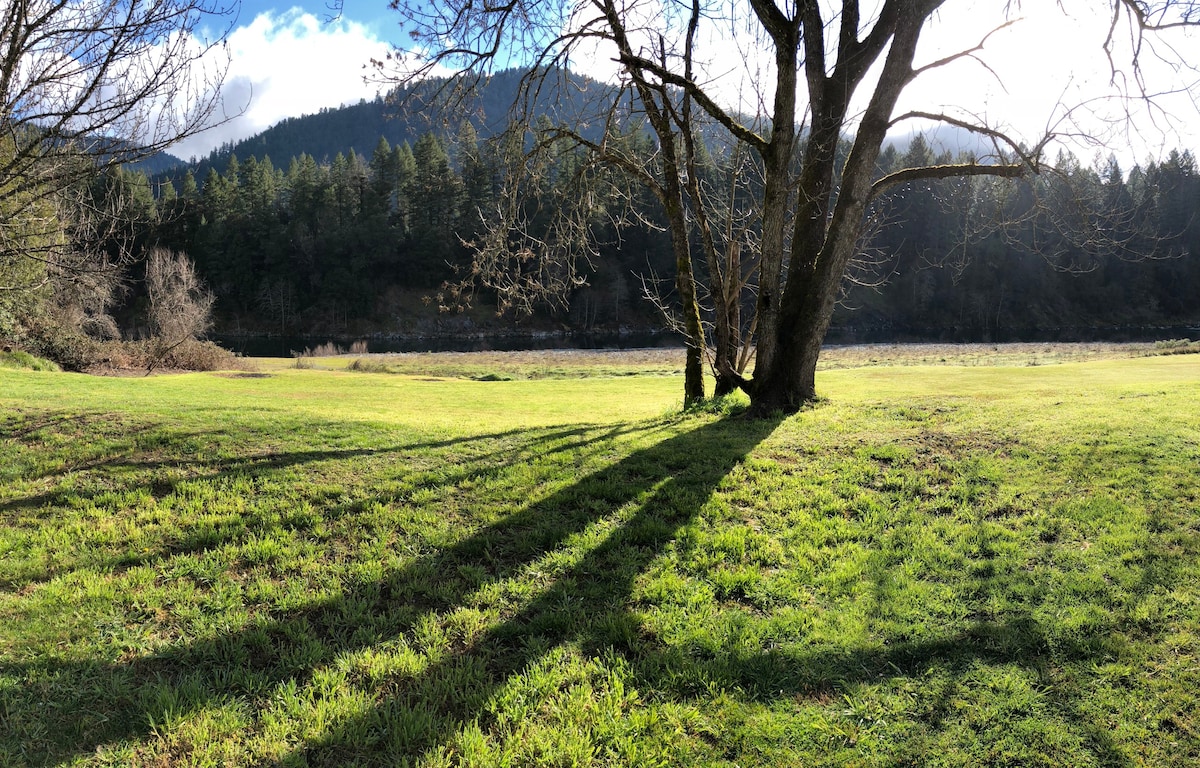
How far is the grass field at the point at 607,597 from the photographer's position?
3.39 metres

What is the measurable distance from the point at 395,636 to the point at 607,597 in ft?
4.92

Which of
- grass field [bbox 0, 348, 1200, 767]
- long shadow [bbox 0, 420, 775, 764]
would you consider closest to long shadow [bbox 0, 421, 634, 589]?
grass field [bbox 0, 348, 1200, 767]

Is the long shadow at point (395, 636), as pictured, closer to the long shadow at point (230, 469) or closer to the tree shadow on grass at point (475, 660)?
the tree shadow on grass at point (475, 660)

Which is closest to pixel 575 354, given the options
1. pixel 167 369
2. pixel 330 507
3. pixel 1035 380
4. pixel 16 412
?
pixel 167 369

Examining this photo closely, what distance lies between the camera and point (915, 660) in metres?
4.10

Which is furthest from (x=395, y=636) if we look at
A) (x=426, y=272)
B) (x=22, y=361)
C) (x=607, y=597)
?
(x=426, y=272)

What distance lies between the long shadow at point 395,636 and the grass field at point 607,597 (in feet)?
0.07

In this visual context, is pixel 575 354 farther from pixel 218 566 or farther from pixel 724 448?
pixel 218 566

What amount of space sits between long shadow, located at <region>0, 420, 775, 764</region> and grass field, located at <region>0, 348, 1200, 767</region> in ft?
0.07

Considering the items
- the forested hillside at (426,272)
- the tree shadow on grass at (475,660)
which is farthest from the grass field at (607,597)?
the forested hillside at (426,272)

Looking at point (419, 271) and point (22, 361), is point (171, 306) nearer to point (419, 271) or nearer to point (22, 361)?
point (22, 361)

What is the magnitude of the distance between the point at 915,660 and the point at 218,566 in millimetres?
5154

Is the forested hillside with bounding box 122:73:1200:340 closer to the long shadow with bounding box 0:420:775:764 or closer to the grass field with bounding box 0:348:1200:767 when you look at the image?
the grass field with bounding box 0:348:1200:767

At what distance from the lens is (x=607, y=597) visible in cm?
473
